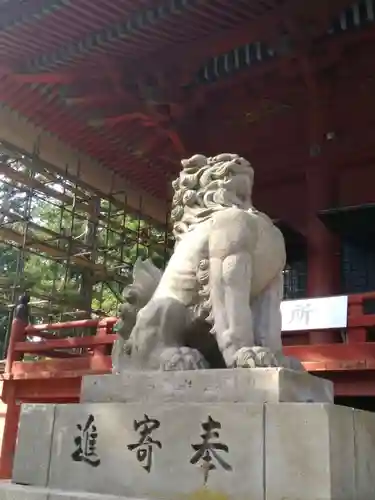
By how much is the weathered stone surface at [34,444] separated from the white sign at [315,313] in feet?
10.3

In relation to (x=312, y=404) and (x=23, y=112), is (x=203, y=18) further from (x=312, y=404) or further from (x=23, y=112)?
(x=312, y=404)

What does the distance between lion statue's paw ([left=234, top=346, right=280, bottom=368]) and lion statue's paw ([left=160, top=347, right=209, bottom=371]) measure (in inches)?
9.8

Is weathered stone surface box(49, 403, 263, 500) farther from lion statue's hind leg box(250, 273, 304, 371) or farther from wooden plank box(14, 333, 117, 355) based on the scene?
wooden plank box(14, 333, 117, 355)

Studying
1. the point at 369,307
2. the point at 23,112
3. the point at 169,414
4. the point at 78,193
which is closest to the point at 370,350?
the point at 369,307

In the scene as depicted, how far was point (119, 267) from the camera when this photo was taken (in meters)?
13.2

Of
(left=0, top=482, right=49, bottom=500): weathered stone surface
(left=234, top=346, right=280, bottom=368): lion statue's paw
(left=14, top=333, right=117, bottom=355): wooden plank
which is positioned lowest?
(left=0, top=482, right=49, bottom=500): weathered stone surface

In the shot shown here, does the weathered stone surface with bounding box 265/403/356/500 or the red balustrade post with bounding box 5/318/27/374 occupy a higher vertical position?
the red balustrade post with bounding box 5/318/27/374

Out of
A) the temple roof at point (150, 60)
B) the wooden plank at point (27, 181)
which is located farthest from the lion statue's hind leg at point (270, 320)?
the wooden plank at point (27, 181)

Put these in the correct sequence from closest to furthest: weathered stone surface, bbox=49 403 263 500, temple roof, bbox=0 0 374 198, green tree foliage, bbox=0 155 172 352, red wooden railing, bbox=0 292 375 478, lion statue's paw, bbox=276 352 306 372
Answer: weathered stone surface, bbox=49 403 263 500 < lion statue's paw, bbox=276 352 306 372 < red wooden railing, bbox=0 292 375 478 < temple roof, bbox=0 0 374 198 < green tree foliage, bbox=0 155 172 352

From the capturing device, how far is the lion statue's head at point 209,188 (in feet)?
11.3

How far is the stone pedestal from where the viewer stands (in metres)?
2.51

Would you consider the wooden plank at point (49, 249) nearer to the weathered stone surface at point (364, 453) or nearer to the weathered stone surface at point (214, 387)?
the weathered stone surface at point (214, 387)

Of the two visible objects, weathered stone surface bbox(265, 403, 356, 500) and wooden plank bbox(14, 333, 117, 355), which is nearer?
weathered stone surface bbox(265, 403, 356, 500)

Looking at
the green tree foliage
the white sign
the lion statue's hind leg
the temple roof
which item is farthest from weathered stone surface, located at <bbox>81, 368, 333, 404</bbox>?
the green tree foliage
